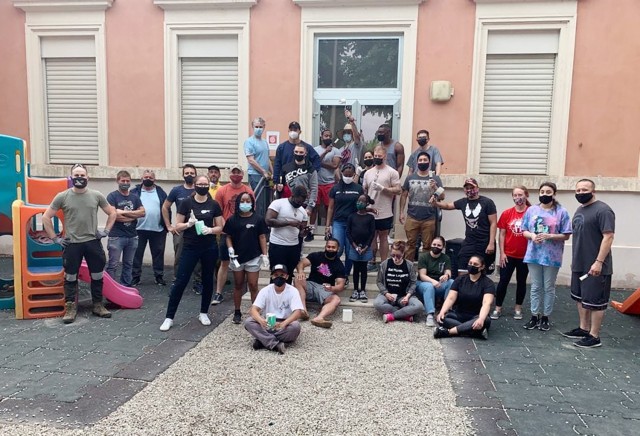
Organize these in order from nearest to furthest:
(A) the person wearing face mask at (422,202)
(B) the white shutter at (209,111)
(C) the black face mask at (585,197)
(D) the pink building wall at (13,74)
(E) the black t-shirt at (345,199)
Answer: (C) the black face mask at (585,197) → (E) the black t-shirt at (345,199) → (A) the person wearing face mask at (422,202) → (B) the white shutter at (209,111) → (D) the pink building wall at (13,74)

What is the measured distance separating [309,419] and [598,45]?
8310mm

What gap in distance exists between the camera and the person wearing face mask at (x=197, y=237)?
634 cm

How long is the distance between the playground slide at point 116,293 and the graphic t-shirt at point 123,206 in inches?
32.8

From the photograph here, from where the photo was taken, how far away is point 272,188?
28.8 feet

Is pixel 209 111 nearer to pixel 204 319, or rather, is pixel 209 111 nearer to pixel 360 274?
pixel 360 274

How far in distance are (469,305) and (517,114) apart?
4568 mm

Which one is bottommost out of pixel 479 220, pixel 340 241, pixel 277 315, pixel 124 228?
pixel 277 315

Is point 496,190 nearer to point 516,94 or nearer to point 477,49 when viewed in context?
point 516,94

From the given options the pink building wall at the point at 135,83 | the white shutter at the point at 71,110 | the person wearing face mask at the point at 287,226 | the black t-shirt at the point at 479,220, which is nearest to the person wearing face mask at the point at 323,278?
the person wearing face mask at the point at 287,226

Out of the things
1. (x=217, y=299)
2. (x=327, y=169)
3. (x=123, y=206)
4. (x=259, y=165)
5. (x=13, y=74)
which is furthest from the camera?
(x=13, y=74)

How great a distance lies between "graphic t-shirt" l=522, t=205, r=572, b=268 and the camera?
6.54m

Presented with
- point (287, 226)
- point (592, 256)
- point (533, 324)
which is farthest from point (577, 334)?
point (287, 226)

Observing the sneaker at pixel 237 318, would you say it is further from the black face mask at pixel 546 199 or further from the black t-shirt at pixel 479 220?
the black face mask at pixel 546 199

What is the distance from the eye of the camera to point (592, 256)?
19.7ft
